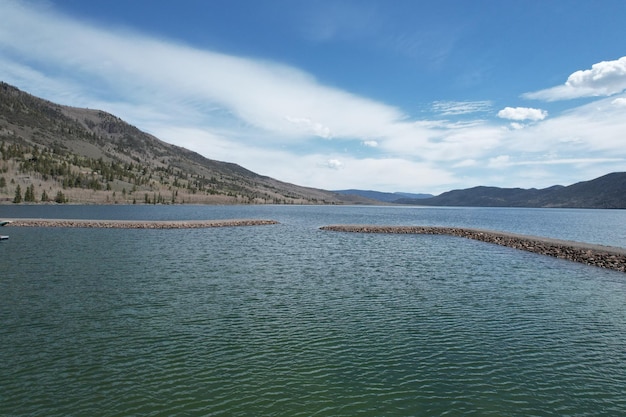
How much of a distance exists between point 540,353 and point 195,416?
18.0m

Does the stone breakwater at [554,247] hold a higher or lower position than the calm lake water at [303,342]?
higher

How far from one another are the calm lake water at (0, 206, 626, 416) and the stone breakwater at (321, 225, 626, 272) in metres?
13.3

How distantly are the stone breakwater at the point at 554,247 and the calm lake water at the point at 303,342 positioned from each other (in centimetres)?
1326

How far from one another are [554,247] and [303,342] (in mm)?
→ 62492

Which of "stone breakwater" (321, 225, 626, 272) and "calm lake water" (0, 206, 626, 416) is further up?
"stone breakwater" (321, 225, 626, 272)

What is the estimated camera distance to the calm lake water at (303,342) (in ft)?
48.7

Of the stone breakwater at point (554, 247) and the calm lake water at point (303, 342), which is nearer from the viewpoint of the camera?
the calm lake water at point (303, 342)

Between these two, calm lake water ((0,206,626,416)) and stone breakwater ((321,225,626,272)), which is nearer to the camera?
calm lake water ((0,206,626,416))

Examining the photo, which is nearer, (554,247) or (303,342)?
(303,342)

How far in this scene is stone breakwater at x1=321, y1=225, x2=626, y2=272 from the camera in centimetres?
5334

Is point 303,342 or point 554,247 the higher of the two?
point 554,247

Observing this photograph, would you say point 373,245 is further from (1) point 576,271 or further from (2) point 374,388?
(2) point 374,388

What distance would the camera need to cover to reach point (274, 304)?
93.2 feet

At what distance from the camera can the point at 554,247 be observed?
218 ft
